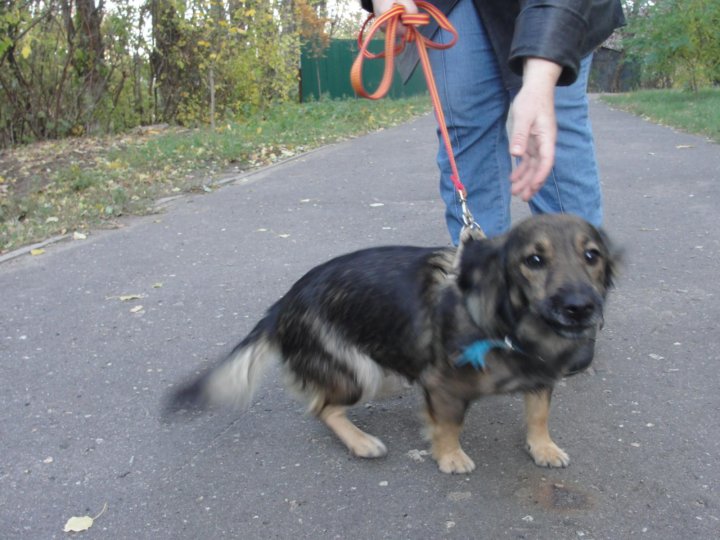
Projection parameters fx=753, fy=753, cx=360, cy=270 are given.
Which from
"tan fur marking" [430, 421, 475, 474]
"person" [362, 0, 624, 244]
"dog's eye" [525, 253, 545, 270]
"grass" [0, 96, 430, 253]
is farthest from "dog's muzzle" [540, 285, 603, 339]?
"grass" [0, 96, 430, 253]

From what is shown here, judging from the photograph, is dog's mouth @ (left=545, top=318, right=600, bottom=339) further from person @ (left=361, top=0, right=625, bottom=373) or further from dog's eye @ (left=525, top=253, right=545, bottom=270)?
person @ (left=361, top=0, right=625, bottom=373)

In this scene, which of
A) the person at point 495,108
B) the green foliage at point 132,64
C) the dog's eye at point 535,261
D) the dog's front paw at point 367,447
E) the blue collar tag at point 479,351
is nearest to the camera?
the dog's eye at point 535,261

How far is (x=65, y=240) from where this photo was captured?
615cm

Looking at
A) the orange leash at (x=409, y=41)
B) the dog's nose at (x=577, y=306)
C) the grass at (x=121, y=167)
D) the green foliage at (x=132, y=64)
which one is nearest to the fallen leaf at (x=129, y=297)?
the grass at (x=121, y=167)

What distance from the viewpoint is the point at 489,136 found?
130 inches

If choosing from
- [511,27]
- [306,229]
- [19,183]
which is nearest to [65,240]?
[306,229]

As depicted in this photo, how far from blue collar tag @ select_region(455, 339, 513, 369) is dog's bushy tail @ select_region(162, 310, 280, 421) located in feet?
2.91

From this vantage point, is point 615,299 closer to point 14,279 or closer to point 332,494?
point 332,494

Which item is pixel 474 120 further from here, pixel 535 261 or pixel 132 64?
pixel 132 64

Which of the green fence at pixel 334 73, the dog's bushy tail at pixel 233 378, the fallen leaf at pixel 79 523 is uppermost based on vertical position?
the green fence at pixel 334 73

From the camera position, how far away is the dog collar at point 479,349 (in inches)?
93.0

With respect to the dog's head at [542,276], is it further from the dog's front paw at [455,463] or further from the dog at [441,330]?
the dog's front paw at [455,463]

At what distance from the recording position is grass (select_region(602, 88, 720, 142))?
39.1ft

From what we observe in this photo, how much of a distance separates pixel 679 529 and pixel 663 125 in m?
12.6
